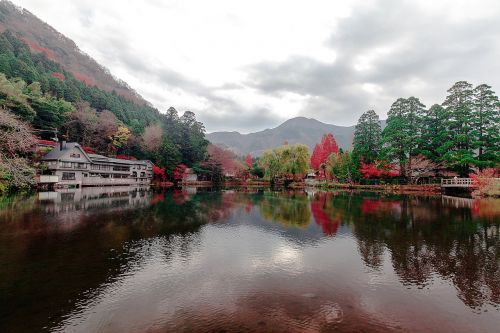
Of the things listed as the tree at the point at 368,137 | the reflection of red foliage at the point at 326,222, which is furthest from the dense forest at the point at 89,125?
the reflection of red foliage at the point at 326,222

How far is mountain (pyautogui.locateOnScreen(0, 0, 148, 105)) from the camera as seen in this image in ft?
384

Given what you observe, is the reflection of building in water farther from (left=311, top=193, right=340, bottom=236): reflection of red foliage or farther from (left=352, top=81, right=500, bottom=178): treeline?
(left=352, top=81, right=500, bottom=178): treeline

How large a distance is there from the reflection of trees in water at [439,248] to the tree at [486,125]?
23934 millimetres

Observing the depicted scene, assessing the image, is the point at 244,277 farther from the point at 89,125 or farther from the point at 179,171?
the point at 89,125

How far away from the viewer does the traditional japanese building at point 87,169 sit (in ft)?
136

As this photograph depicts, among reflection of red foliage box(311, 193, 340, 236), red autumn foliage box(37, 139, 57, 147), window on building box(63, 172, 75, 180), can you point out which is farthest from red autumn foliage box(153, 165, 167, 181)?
reflection of red foliage box(311, 193, 340, 236)

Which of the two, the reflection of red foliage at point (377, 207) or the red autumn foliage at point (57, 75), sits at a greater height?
the red autumn foliage at point (57, 75)

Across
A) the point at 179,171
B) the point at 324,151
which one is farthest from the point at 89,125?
the point at 324,151

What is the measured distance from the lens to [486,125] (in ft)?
125

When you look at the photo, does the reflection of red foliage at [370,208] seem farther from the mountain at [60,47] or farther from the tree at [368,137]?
the mountain at [60,47]

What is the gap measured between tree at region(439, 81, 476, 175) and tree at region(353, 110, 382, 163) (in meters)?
A: 11.4

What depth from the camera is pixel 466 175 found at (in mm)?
39031

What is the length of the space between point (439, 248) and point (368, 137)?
42.8 m

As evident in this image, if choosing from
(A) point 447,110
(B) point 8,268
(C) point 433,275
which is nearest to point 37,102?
(B) point 8,268
